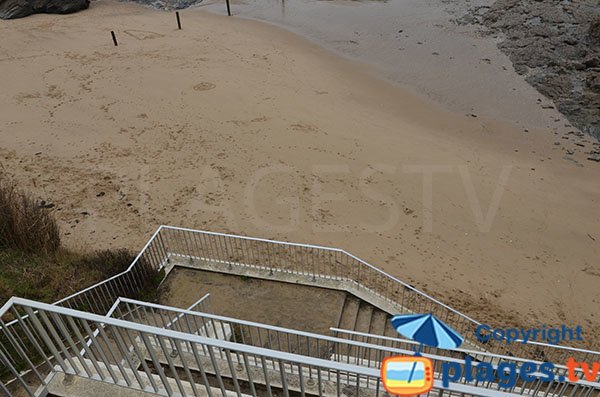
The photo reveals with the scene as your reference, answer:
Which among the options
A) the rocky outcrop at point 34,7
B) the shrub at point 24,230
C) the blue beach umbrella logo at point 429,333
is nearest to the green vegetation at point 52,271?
the shrub at point 24,230

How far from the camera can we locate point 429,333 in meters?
3.77

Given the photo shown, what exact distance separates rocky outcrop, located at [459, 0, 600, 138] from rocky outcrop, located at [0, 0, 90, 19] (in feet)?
99.3

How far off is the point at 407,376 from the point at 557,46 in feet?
99.3

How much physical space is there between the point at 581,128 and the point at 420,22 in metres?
15.9

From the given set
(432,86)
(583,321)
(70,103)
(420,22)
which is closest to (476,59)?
(432,86)

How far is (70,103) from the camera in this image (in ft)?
68.9

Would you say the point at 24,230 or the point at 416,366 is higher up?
the point at 416,366

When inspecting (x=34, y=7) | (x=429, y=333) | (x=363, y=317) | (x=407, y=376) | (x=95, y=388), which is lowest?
(x=363, y=317)

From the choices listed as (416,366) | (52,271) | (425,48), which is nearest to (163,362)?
(52,271)

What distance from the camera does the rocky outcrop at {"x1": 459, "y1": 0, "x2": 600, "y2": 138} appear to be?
71.8 ft

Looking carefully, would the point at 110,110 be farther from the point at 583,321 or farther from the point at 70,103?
the point at 583,321

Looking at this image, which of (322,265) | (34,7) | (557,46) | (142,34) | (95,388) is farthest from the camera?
(34,7)

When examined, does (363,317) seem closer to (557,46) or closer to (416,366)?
(416,366)

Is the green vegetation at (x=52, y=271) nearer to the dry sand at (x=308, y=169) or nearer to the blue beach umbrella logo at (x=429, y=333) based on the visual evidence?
the dry sand at (x=308, y=169)
